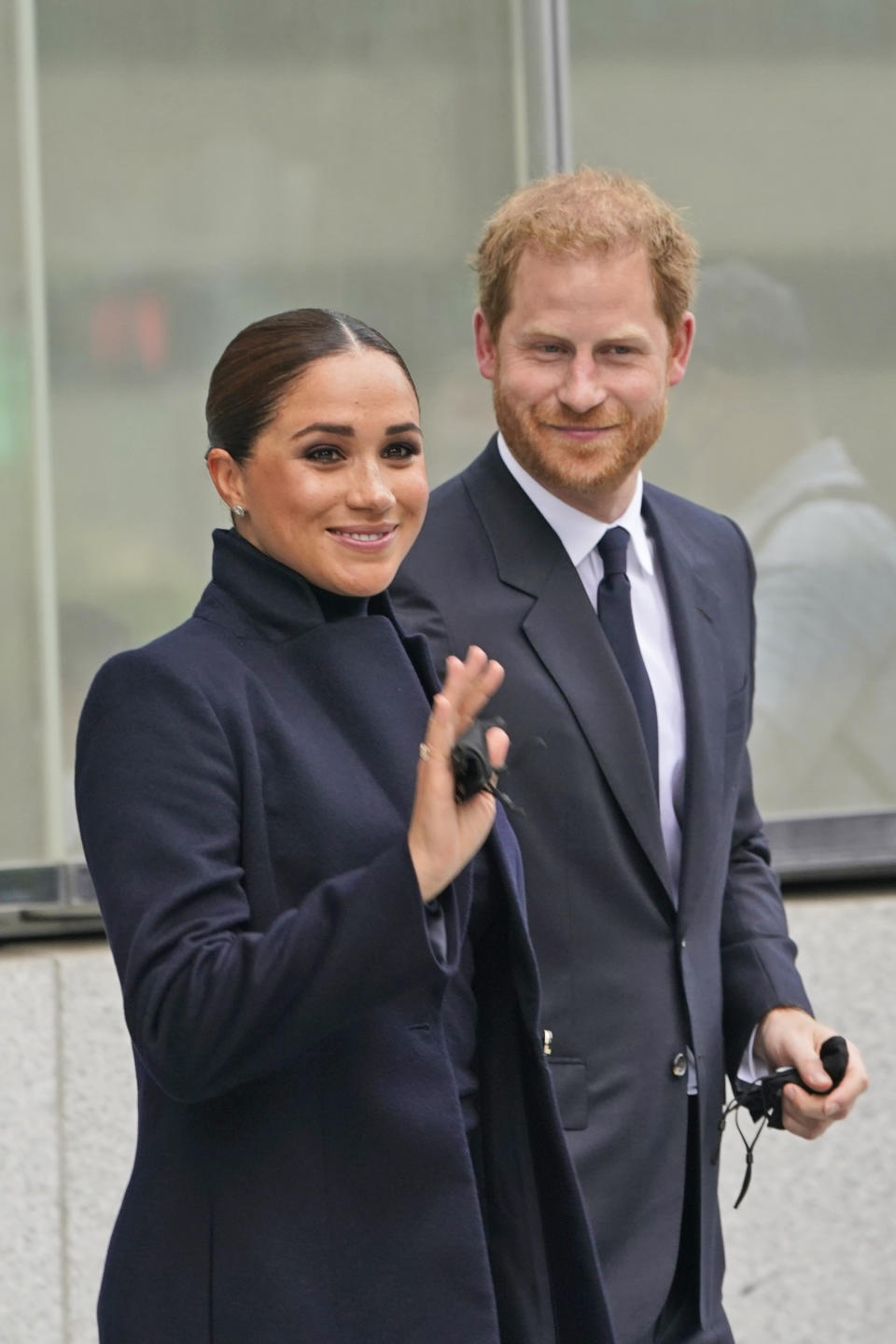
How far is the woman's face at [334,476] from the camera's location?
2125mm

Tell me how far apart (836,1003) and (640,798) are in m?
2.21

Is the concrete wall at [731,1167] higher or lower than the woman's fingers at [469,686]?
lower

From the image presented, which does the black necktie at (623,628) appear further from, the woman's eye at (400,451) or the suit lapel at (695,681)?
the woman's eye at (400,451)

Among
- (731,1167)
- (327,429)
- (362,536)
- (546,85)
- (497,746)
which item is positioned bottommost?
(731,1167)

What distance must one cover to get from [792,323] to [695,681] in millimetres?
2292

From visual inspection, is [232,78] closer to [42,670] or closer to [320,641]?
[42,670]

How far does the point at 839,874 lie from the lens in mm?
4797

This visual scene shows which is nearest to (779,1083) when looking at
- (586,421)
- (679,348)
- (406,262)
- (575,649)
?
(575,649)

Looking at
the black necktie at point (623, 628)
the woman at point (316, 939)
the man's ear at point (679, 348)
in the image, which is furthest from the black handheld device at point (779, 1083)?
the man's ear at point (679, 348)

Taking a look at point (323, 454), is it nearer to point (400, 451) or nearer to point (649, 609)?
point (400, 451)

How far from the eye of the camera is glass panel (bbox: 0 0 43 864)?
14.4 ft

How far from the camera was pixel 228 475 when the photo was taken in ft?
7.16

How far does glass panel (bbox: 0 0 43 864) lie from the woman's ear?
2.34 meters

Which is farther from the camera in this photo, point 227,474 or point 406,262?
point 406,262
